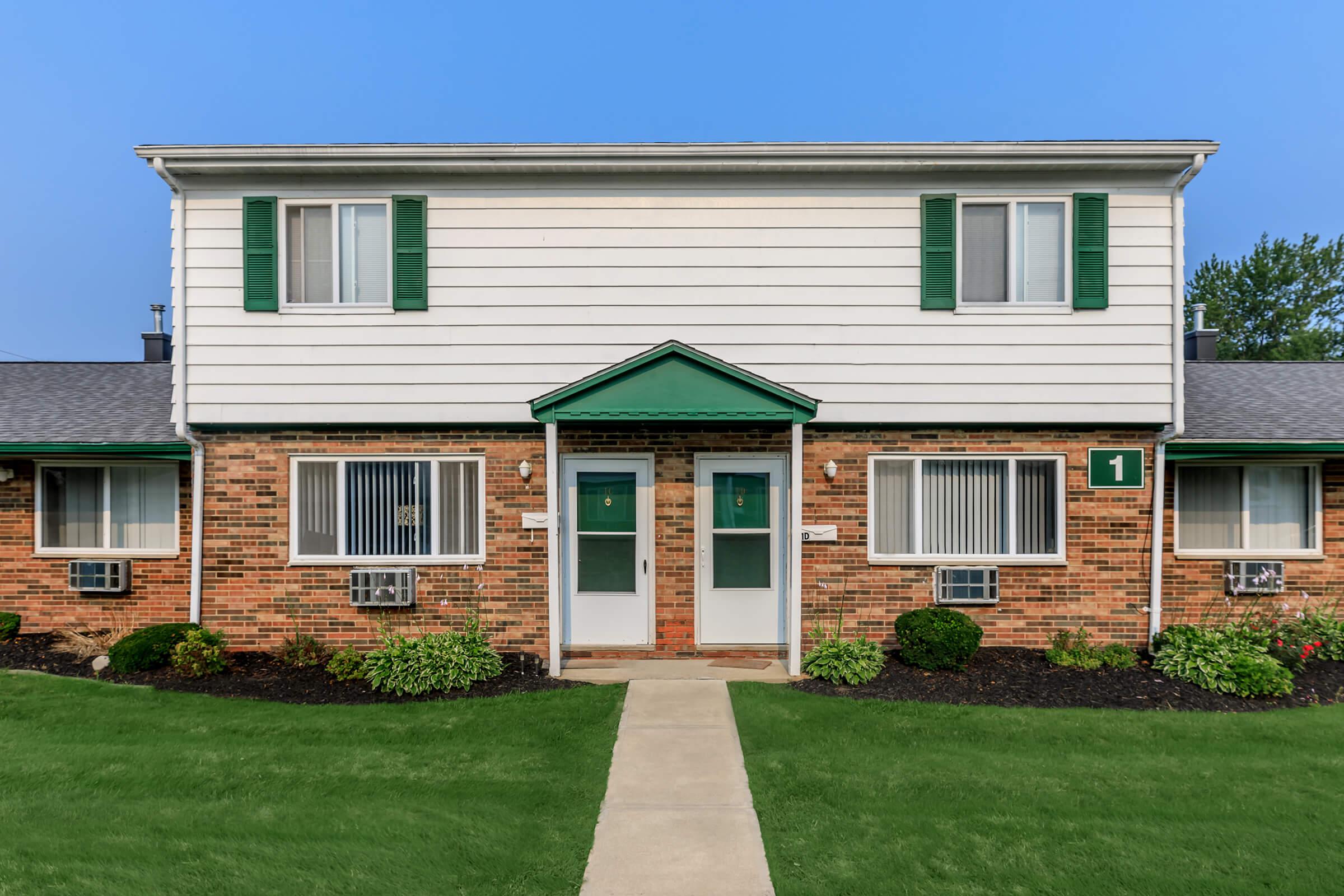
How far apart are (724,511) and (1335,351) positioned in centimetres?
→ 3723

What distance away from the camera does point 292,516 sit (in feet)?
27.9

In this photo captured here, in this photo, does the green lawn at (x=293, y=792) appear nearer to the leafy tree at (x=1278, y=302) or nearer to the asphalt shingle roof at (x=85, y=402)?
the asphalt shingle roof at (x=85, y=402)

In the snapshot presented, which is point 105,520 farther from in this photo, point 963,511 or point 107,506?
point 963,511

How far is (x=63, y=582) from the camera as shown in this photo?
8969 millimetres

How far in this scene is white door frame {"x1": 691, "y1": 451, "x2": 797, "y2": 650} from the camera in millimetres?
8594

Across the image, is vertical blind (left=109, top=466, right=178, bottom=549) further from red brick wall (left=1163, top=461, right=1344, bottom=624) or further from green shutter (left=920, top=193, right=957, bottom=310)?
red brick wall (left=1163, top=461, right=1344, bottom=624)

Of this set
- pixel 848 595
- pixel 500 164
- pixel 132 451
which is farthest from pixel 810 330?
pixel 132 451

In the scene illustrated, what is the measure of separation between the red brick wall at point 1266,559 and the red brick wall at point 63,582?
37.6ft

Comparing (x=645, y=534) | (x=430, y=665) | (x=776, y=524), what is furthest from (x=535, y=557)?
(x=776, y=524)

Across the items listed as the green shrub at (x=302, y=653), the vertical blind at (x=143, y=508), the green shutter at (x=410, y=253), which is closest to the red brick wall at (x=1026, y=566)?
the green shutter at (x=410, y=253)

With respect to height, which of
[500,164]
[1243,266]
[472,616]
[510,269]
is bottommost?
[472,616]

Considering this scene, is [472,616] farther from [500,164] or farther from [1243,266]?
[1243,266]

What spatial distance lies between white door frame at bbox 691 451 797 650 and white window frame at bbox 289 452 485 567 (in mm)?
2389

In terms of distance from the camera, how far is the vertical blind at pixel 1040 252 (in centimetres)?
849
